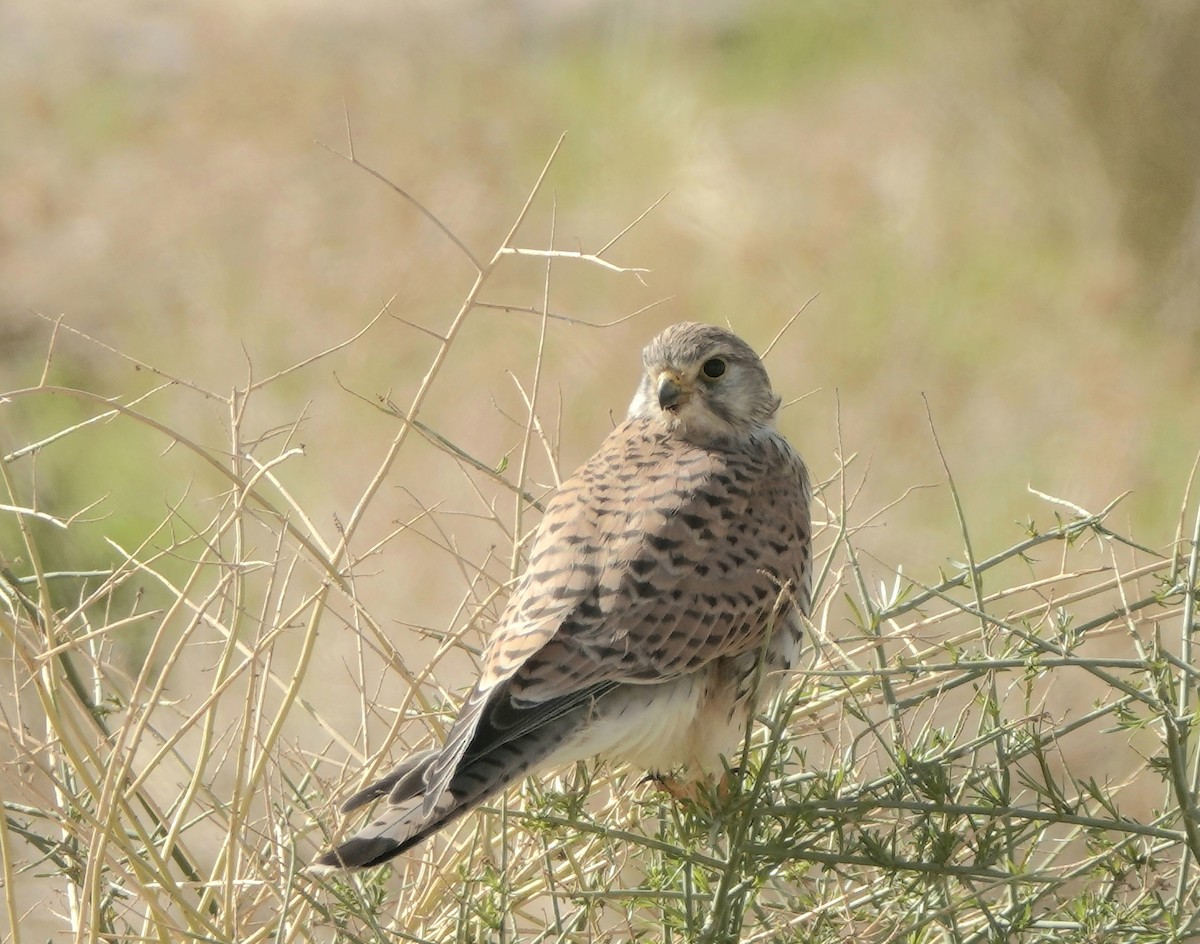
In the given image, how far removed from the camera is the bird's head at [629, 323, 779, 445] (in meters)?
3.57

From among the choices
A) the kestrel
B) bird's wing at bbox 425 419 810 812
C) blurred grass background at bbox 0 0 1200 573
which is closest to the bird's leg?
the kestrel

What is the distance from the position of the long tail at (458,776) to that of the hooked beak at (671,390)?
89cm

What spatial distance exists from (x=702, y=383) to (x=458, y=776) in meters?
1.38

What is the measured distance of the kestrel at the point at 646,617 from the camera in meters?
2.65

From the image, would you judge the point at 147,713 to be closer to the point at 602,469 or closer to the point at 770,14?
the point at 602,469

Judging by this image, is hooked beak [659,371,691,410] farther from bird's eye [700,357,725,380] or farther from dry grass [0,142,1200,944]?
dry grass [0,142,1200,944]

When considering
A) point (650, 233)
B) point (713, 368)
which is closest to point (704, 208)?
point (650, 233)

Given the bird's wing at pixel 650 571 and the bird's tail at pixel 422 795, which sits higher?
the bird's wing at pixel 650 571

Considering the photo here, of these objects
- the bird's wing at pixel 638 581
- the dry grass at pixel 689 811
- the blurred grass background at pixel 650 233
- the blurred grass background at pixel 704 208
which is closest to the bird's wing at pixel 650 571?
the bird's wing at pixel 638 581

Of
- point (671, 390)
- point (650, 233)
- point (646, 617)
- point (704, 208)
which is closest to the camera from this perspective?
point (646, 617)

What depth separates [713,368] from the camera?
3.61 meters

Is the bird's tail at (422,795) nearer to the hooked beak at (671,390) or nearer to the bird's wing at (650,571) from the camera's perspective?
the bird's wing at (650,571)

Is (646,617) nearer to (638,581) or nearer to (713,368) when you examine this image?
(638,581)

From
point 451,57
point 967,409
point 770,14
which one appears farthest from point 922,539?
point 451,57
